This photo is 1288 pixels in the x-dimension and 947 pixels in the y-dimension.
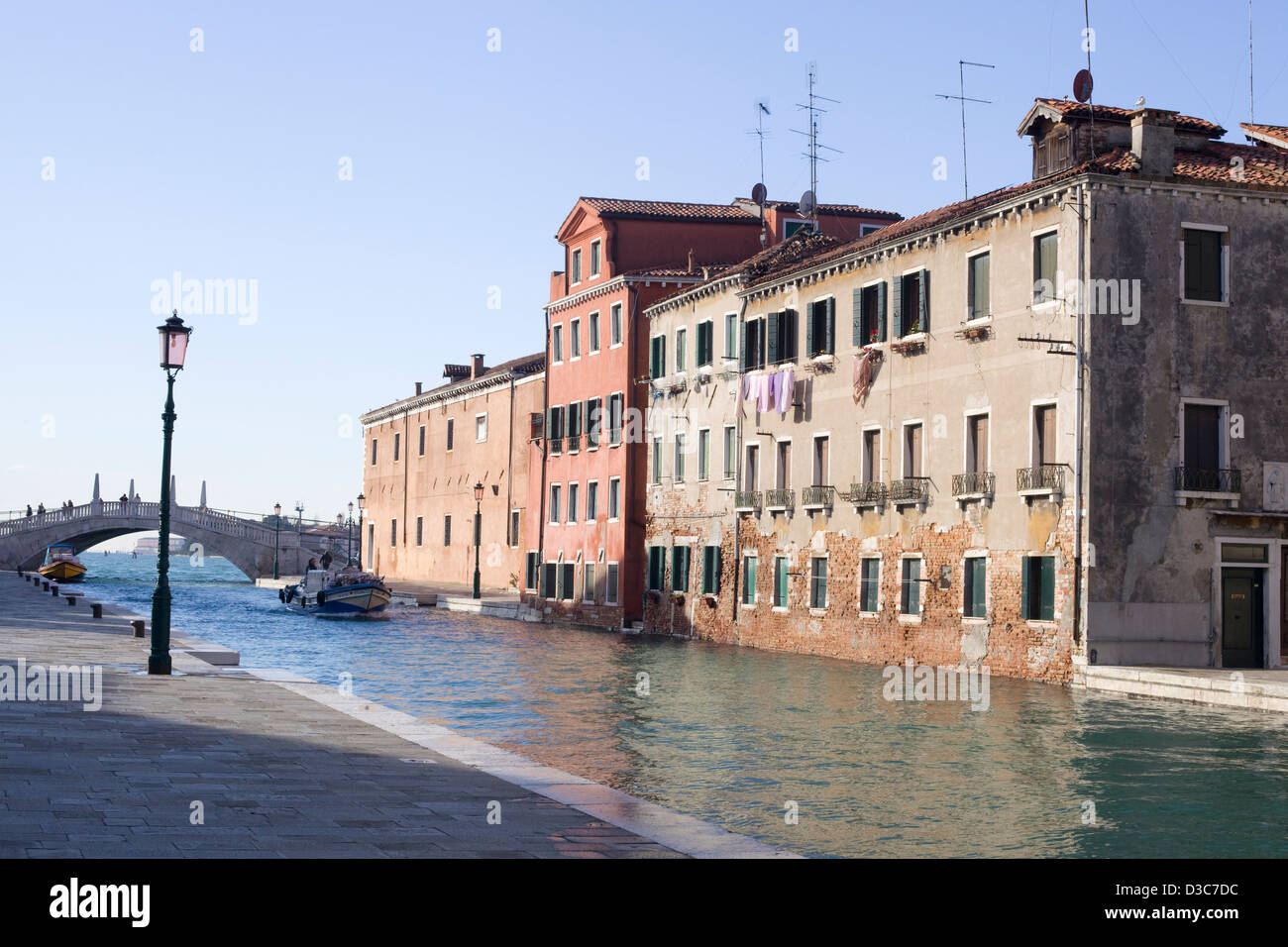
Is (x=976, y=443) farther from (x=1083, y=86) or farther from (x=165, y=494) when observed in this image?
(x=165, y=494)

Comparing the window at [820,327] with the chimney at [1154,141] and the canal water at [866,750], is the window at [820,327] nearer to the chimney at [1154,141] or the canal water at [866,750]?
the canal water at [866,750]

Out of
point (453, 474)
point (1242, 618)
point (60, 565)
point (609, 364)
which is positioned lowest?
point (60, 565)

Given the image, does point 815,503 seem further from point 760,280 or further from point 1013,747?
point 1013,747

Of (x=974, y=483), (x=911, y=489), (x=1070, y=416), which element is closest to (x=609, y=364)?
(x=911, y=489)

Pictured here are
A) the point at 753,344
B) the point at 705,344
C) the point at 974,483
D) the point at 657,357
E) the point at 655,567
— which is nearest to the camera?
the point at 974,483

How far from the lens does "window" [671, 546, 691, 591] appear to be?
3991cm

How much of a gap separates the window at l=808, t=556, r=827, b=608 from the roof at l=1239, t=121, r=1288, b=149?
11.9 metres

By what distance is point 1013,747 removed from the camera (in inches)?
637

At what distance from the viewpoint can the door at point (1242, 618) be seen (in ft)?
83.3

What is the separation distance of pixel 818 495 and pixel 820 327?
142 inches

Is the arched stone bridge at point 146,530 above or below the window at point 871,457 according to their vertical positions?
below

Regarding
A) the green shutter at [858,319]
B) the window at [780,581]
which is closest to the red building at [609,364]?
the window at [780,581]

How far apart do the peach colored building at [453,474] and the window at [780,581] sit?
20714mm

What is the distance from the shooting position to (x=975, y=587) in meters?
27.4
